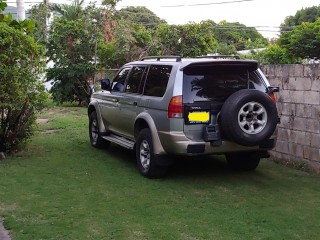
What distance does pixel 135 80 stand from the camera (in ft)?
25.5

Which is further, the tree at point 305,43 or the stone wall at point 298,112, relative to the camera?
the tree at point 305,43

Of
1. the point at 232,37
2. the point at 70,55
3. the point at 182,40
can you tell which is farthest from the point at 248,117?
the point at 232,37

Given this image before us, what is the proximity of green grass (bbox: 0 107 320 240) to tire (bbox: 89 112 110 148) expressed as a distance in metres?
0.56

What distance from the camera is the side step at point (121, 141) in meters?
7.70

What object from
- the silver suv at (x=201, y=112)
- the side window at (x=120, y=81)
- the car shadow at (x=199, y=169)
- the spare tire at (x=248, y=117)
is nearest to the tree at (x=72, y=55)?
the side window at (x=120, y=81)

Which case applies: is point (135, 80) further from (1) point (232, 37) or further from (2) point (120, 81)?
(1) point (232, 37)

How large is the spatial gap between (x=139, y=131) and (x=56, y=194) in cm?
175

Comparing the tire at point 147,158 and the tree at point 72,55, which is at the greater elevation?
the tree at point 72,55

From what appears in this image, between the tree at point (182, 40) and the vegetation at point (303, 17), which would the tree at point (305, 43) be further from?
the vegetation at point (303, 17)

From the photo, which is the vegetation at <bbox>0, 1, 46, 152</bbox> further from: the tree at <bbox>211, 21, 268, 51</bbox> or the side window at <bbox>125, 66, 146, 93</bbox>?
the tree at <bbox>211, 21, 268, 51</bbox>

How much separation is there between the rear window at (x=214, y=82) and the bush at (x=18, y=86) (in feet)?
10.1

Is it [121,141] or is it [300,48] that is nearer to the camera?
[121,141]

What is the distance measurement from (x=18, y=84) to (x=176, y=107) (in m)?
3.07

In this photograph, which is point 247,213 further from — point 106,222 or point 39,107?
point 39,107
